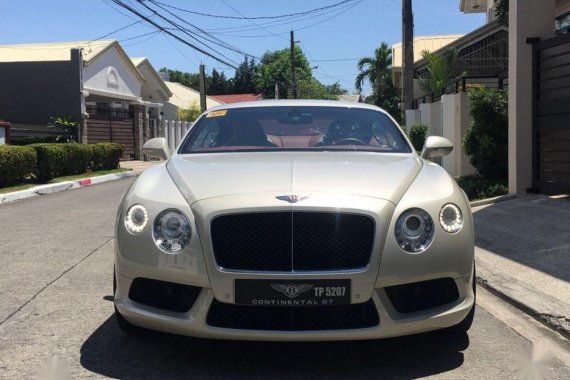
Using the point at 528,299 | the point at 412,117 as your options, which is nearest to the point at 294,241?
the point at 528,299

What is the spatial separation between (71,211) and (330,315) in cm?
839

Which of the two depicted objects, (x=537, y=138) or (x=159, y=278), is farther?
(x=537, y=138)

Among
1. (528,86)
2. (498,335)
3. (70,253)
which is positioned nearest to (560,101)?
(528,86)

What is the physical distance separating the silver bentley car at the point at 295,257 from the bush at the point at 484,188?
23.4ft

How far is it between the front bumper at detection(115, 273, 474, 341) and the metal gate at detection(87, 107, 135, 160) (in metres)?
22.8

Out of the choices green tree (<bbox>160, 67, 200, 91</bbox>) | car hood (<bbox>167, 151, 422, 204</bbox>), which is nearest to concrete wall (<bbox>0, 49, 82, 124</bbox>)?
car hood (<bbox>167, 151, 422, 204</bbox>)

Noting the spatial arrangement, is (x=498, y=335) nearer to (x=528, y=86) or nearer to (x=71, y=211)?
(x=528, y=86)

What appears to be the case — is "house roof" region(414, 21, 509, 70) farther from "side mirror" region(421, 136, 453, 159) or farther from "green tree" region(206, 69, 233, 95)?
"green tree" region(206, 69, 233, 95)

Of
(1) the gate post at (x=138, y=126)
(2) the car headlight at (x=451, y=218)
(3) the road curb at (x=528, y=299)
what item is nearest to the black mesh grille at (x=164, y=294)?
(2) the car headlight at (x=451, y=218)

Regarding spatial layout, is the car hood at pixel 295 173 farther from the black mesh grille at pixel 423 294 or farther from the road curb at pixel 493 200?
the road curb at pixel 493 200

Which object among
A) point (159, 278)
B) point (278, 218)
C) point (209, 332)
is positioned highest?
point (278, 218)

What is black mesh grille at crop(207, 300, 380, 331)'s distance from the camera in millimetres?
3291

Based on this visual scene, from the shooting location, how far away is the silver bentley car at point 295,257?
324 cm

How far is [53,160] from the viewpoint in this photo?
16.2 metres
